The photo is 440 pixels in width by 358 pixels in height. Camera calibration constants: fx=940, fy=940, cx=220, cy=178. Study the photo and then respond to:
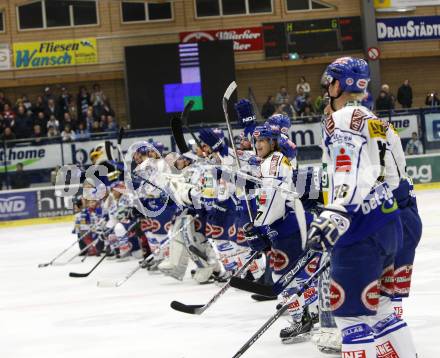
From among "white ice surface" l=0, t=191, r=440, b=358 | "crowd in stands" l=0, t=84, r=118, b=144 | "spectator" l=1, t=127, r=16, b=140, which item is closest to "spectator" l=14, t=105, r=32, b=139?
"crowd in stands" l=0, t=84, r=118, b=144

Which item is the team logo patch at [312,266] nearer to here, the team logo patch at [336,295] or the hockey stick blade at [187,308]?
the hockey stick blade at [187,308]

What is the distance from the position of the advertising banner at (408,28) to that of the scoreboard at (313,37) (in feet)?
2.59

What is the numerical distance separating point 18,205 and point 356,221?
48.3 ft

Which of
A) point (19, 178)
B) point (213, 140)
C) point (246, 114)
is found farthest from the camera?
point (19, 178)

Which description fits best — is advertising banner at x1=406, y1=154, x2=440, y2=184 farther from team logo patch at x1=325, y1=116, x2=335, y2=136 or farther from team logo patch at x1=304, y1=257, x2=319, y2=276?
team logo patch at x1=325, y1=116, x2=335, y2=136

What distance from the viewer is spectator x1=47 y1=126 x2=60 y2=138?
19.0m

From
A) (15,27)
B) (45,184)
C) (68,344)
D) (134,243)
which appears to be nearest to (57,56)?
(15,27)

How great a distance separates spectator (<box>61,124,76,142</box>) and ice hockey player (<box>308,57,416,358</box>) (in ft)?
46.8

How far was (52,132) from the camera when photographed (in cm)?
1916

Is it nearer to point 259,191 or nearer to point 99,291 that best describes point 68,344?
point 259,191

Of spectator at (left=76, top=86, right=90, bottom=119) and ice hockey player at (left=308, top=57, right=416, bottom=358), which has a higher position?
spectator at (left=76, top=86, right=90, bottom=119)

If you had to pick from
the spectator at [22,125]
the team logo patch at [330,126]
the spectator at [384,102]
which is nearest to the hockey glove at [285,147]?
the team logo patch at [330,126]

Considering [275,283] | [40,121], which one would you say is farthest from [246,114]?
[40,121]

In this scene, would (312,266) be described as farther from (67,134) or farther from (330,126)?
(67,134)
